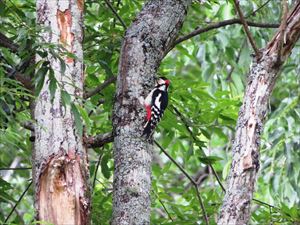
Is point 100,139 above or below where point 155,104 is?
below

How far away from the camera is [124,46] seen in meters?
3.43

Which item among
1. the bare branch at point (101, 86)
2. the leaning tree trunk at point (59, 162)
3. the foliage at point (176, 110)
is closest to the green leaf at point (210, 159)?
the foliage at point (176, 110)

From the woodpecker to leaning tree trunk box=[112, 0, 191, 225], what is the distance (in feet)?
0.09

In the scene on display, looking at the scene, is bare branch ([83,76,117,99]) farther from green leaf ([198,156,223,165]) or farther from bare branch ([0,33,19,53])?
green leaf ([198,156,223,165])

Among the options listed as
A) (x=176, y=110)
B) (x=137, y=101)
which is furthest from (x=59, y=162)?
(x=176, y=110)

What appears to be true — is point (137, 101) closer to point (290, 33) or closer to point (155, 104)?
point (155, 104)

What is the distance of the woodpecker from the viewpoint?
322 cm

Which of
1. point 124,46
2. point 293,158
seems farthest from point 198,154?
point 293,158

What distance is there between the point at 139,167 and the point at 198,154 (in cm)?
144

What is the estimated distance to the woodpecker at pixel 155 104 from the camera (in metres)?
3.22

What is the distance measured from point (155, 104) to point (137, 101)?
227mm

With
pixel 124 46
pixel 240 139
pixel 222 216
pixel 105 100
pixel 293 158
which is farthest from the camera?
pixel 293 158

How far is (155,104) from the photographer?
3.49 m

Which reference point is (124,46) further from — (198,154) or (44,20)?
(198,154)
